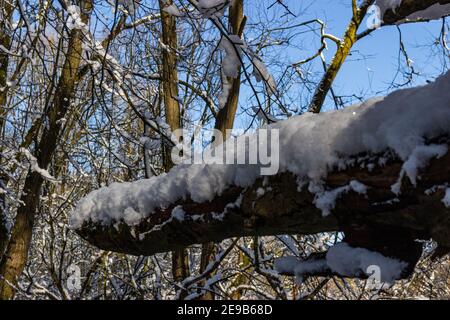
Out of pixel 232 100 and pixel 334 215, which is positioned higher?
pixel 232 100

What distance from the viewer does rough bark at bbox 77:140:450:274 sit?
96cm

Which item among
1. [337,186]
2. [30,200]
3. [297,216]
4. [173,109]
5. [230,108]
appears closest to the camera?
[337,186]

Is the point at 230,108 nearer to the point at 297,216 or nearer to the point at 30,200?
the point at 30,200

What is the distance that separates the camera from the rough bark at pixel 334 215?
0.96 metres

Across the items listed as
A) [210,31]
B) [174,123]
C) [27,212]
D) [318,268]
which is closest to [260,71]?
[318,268]

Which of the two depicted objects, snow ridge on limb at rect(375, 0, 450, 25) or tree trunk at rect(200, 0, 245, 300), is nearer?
snow ridge on limb at rect(375, 0, 450, 25)

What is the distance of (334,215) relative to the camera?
1.11 m

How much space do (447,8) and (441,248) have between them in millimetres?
752

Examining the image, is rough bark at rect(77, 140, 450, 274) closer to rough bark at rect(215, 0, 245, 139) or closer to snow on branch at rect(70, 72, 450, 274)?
snow on branch at rect(70, 72, 450, 274)

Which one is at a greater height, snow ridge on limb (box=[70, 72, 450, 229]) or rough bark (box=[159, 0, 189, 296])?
rough bark (box=[159, 0, 189, 296])

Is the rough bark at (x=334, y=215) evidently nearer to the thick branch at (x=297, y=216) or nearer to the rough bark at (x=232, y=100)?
the thick branch at (x=297, y=216)

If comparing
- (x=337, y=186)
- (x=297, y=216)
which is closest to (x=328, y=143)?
(x=337, y=186)

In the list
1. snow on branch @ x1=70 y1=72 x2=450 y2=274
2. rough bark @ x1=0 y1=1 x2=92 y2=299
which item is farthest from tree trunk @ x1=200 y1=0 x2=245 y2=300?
snow on branch @ x1=70 y1=72 x2=450 y2=274
